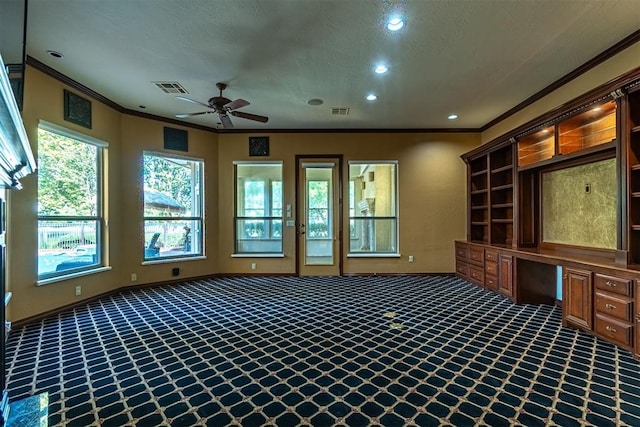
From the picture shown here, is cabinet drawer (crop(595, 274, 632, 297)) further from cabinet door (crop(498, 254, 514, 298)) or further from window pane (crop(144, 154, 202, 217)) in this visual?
window pane (crop(144, 154, 202, 217))

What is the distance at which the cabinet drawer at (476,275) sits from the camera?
540 centimetres

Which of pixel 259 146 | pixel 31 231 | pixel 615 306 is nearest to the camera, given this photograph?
pixel 615 306

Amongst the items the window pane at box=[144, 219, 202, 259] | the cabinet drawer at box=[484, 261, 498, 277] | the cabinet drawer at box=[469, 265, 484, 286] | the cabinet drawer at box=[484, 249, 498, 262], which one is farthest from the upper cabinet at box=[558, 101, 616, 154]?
the window pane at box=[144, 219, 202, 259]

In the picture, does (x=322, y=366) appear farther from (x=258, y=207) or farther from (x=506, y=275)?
(x=258, y=207)

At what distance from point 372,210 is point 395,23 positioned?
419 centimetres

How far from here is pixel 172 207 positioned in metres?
5.96

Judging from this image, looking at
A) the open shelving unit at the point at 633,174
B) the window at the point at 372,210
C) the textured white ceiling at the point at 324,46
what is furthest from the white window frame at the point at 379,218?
the open shelving unit at the point at 633,174

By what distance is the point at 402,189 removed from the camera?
6621 mm

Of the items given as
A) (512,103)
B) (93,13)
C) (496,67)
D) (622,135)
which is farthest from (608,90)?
(93,13)

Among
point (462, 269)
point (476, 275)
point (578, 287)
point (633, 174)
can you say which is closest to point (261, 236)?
point (462, 269)

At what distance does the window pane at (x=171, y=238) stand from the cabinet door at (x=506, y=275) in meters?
5.32

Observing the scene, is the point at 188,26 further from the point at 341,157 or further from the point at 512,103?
the point at 512,103

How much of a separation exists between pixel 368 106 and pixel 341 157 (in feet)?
4.97

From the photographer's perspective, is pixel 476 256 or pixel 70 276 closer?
pixel 70 276
